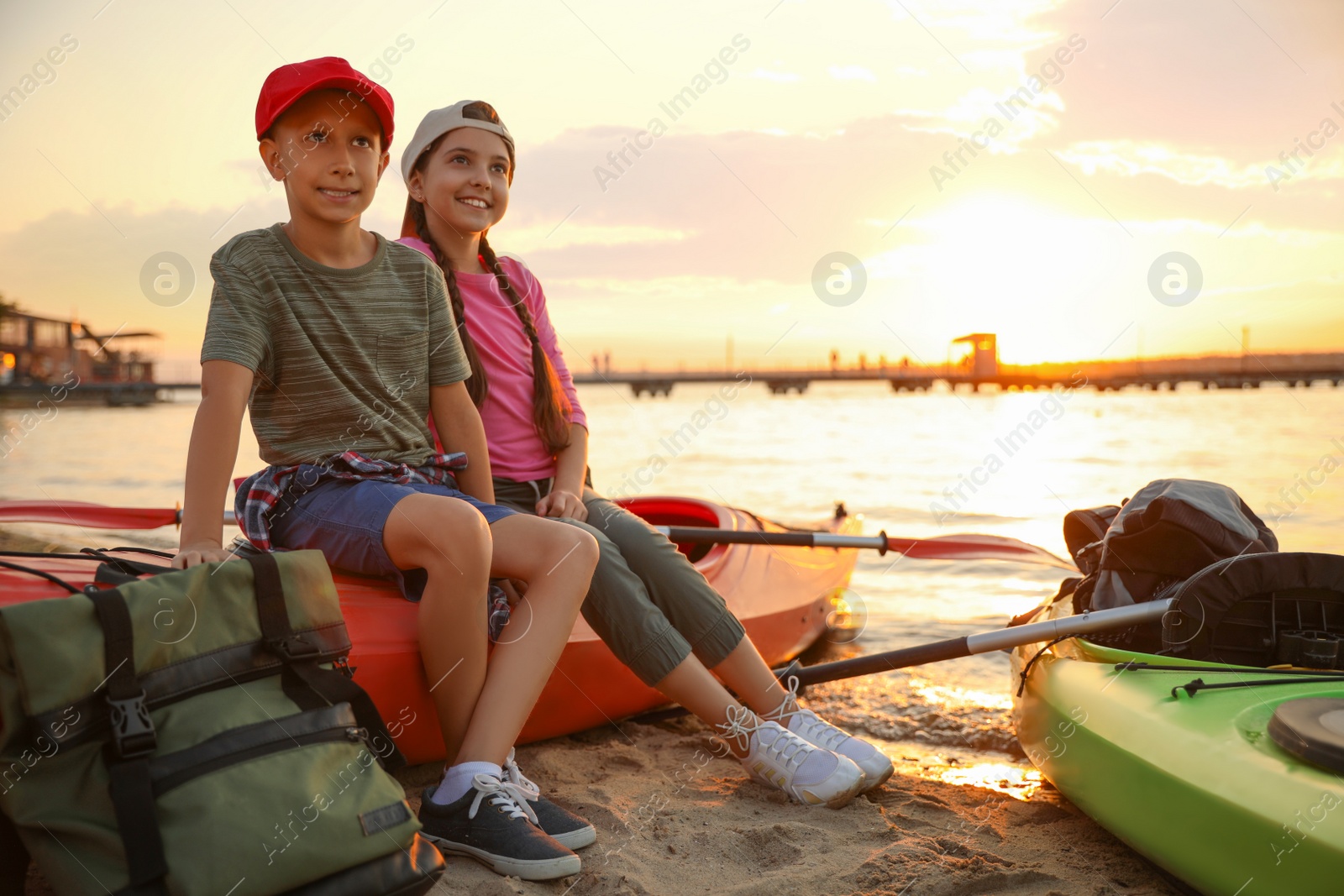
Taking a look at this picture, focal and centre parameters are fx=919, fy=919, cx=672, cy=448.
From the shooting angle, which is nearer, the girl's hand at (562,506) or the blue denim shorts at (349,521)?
the blue denim shorts at (349,521)

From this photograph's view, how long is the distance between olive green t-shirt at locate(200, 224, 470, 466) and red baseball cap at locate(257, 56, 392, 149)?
25 centimetres

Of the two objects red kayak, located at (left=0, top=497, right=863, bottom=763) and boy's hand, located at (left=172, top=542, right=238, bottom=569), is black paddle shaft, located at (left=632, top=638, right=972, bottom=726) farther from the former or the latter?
boy's hand, located at (left=172, top=542, right=238, bottom=569)

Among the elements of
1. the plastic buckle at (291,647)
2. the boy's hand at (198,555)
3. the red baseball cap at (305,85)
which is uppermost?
the red baseball cap at (305,85)

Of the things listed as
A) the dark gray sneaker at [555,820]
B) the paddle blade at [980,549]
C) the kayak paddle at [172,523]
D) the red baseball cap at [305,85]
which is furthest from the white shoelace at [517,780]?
the paddle blade at [980,549]

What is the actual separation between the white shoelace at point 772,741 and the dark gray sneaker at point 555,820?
438 millimetres

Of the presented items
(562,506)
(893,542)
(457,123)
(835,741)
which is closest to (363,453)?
(562,506)

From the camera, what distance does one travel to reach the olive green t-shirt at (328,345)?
186 cm

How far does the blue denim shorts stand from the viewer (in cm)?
186

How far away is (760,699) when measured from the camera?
7.49 feet

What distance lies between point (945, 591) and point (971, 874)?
11.2ft

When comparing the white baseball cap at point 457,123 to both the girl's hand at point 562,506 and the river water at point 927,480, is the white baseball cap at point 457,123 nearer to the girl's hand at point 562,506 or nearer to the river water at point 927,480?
the girl's hand at point 562,506

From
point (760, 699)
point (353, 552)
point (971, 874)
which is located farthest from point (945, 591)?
point (353, 552)

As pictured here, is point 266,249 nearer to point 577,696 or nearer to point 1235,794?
point 577,696

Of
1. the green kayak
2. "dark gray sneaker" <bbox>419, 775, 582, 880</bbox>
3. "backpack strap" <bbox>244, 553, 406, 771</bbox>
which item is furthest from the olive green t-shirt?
the green kayak
